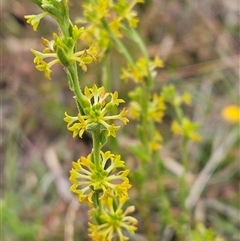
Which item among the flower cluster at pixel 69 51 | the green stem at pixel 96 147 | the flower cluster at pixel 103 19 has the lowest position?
the green stem at pixel 96 147

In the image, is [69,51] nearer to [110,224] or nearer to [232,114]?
[110,224]

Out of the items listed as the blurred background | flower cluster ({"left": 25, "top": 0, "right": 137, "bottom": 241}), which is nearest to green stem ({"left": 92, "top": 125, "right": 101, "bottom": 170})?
flower cluster ({"left": 25, "top": 0, "right": 137, "bottom": 241})

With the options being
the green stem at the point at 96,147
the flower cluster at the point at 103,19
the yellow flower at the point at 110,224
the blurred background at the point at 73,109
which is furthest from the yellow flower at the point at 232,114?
the green stem at the point at 96,147

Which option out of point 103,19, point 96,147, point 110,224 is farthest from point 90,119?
point 103,19

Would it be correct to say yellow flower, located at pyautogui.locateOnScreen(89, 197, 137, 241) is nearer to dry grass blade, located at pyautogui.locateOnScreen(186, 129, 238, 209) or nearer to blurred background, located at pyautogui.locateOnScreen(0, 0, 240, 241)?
blurred background, located at pyautogui.locateOnScreen(0, 0, 240, 241)

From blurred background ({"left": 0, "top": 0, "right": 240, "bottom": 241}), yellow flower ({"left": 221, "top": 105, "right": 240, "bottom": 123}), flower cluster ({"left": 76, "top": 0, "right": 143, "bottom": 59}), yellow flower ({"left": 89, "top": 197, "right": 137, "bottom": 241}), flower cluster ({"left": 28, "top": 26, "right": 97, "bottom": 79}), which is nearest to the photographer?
flower cluster ({"left": 28, "top": 26, "right": 97, "bottom": 79})

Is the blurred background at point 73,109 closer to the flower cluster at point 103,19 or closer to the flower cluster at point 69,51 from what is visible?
the flower cluster at point 103,19
